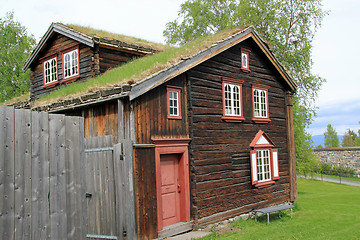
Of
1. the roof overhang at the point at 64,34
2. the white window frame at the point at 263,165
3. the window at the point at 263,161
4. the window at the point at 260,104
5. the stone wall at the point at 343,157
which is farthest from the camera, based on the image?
the stone wall at the point at 343,157

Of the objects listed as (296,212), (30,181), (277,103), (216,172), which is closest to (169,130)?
(216,172)

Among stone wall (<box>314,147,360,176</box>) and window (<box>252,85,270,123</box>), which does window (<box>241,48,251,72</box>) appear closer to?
window (<box>252,85,270,123</box>)

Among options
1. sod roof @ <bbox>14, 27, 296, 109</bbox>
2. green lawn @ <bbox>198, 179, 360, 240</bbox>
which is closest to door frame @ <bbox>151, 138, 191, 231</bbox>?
green lawn @ <bbox>198, 179, 360, 240</bbox>

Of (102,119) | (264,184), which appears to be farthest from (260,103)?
(102,119)

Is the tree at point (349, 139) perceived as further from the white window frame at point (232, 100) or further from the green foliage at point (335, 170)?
the white window frame at point (232, 100)

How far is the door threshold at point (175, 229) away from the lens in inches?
373

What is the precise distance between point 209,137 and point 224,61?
299 cm

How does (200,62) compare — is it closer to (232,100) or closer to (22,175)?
(232,100)

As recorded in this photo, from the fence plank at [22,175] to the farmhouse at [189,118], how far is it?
4.34m

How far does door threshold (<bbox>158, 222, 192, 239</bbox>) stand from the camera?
947 centimetres

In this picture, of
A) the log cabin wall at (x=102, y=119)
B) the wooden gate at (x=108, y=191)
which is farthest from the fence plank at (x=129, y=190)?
the log cabin wall at (x=102, y=119)

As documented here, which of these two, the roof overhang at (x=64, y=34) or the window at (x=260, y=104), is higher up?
the roof overhang at (x=64, y=34)

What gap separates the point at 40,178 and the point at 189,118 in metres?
6.88

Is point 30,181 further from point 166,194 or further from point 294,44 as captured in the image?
point 294,44
